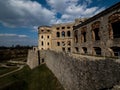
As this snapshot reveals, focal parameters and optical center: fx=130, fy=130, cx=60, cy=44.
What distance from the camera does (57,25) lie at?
4394cm

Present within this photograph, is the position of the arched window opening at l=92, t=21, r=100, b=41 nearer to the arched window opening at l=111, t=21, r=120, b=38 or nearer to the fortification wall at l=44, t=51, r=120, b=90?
the arched window opening at l=111, t=21, r=120, b=38

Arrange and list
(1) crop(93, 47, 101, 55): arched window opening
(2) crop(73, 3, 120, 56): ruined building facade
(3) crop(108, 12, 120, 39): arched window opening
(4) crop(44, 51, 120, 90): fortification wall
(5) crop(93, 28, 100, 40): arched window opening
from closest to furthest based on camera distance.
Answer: (4) crop(44, 51, 120, 90): fortification wall → (3) crop(108, 12, 120, 39): arched window opening → (2) crop(73, 3, 120, 56): ruined building facade → (1) crop(93, 47, 101, 55): arched window opening → (5) crop(93, 28, 100, 40): arched window opening

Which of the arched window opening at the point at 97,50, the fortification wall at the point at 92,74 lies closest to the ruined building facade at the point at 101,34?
the arched window opening at the point at 97,50

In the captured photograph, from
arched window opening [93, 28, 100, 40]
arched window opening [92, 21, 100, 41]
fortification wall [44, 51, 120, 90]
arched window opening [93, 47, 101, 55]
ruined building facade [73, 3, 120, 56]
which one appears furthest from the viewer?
arched window opening [93, 28, 100, 40]

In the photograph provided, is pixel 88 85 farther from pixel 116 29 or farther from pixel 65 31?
pixel 65 31

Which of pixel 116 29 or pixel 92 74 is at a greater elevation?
pixel 116 29

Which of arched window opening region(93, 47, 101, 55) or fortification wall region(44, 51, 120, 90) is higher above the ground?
arched window opening region(93, 47, 101, 55)

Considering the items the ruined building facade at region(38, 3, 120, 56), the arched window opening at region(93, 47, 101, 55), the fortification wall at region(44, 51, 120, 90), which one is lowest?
the fortification wall at region(44, 51, 120, 90)

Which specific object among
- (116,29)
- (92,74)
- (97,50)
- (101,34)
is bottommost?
(92,74)

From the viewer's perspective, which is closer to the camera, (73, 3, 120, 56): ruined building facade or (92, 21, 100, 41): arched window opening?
(73, 3, 120, 56): ruined building facade

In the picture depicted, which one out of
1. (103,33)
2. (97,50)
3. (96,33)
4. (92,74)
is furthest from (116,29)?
(92,74)

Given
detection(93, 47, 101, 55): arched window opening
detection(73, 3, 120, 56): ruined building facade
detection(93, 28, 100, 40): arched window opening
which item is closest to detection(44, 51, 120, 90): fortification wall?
detection(73, 3, 120, 56): ruined building facade

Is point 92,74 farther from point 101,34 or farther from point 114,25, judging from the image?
point 101,34

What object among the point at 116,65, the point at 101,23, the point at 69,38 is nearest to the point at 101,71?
the point at 116,65
